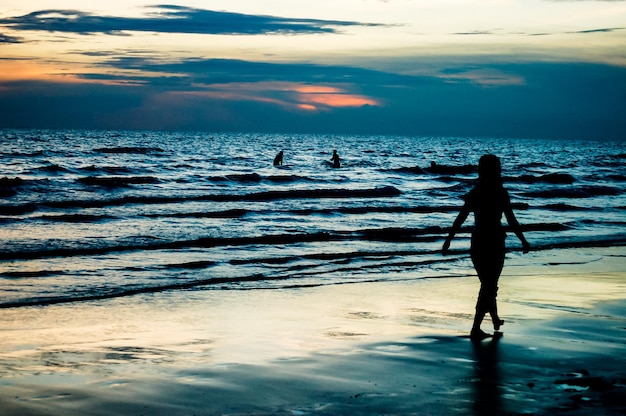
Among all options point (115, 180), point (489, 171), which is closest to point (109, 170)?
point (115, 180)

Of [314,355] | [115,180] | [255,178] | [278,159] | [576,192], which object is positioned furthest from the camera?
[278,159]

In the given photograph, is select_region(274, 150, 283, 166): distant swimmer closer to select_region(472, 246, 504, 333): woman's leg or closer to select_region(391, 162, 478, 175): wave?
select_region(391, 162, 478, 175): wave

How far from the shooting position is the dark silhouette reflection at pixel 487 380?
5.34 m

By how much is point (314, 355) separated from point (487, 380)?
5.59 feet

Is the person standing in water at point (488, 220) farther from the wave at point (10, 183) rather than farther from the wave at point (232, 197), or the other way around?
the wave at point (10, 183)

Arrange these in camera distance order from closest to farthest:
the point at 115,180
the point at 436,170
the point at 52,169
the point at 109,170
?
the point at 115,180
the point at 52,169
the point at 109,170
the point at 436,170

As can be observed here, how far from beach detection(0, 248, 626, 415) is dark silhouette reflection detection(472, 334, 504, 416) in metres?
0.02

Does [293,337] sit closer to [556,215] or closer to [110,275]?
[110,275]

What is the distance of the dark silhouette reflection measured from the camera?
210 inches

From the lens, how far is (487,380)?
20.1 ft

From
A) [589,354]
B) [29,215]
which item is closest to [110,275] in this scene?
[589,354]

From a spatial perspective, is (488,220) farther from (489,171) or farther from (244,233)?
(244,233)

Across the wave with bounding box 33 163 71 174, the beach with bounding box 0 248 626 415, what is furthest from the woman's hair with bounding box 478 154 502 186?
the wave with bounding box 33 163 71 174

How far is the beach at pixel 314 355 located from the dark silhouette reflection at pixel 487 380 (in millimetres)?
17
